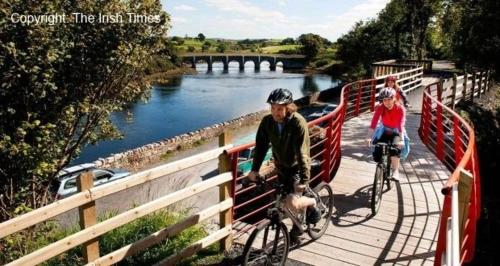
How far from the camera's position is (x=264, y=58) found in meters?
149

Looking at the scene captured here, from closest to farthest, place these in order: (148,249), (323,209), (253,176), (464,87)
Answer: (253,176) < (148,249) < (323,209) < (464,87)

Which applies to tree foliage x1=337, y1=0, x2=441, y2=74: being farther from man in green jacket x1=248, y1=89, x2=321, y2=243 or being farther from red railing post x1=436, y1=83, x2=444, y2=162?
man in green jacket x1=248, y1=89, x2=321, y2=243

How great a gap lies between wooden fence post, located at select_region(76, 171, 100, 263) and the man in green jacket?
5.45ft

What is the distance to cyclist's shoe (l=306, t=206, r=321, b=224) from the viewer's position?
5547 mm

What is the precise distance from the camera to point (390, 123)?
7.07 meters

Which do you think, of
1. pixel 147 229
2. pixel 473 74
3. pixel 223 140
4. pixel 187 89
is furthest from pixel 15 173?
pixel 187 89

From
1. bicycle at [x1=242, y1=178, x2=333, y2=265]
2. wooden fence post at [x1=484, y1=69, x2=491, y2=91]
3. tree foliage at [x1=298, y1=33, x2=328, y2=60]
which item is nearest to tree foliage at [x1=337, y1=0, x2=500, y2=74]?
wooden fence post at [x1=484, y1=69, x2=491, y2=91]

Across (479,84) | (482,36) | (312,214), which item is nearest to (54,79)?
(312,214)

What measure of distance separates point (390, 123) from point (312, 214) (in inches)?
94.4

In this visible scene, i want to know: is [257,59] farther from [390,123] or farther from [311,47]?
[390,123]

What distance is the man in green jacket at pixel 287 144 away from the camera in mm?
4496

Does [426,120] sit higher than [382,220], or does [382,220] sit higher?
[426,120]

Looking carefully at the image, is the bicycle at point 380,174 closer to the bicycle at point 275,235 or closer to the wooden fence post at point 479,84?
the bicycle at point 275,235

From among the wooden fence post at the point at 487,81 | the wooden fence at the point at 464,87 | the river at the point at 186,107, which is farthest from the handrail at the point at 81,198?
the river at the point at 186,107
